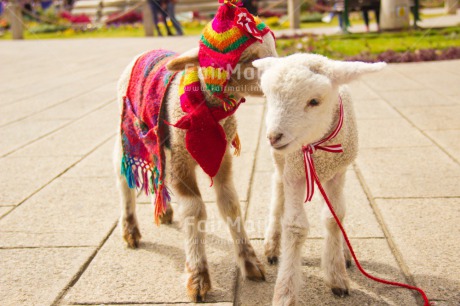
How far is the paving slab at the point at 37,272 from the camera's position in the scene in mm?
3016

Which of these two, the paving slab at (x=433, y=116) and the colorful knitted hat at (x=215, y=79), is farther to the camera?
the paving slab at (x=433, y=116)

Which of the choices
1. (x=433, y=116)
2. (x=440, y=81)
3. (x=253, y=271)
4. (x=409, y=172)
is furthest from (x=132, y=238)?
(x=440, y=81)

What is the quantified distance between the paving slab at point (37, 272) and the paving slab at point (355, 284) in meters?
1.07

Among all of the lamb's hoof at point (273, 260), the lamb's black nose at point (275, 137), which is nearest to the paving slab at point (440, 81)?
the lamb's hoof at point (273, 260)

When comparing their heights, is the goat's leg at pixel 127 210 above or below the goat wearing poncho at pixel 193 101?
below

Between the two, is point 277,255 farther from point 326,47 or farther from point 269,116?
point 326,47

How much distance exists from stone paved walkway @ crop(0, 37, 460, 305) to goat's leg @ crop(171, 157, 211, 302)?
139 millimetres

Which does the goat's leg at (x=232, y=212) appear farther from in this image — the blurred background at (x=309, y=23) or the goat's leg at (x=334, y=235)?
the blurred background at (x=309, y=23)

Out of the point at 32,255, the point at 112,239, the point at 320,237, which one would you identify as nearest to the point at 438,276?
the point at 320,237

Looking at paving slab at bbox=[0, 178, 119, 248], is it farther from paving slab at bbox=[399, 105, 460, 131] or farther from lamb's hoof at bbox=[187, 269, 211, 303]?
paving slab at bbox=[399, 105, 460, 131]

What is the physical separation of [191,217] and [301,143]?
0.96m

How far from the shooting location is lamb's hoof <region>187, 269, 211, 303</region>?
296cm

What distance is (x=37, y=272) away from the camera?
3289mm

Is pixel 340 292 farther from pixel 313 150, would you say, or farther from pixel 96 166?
pixel 96 166
